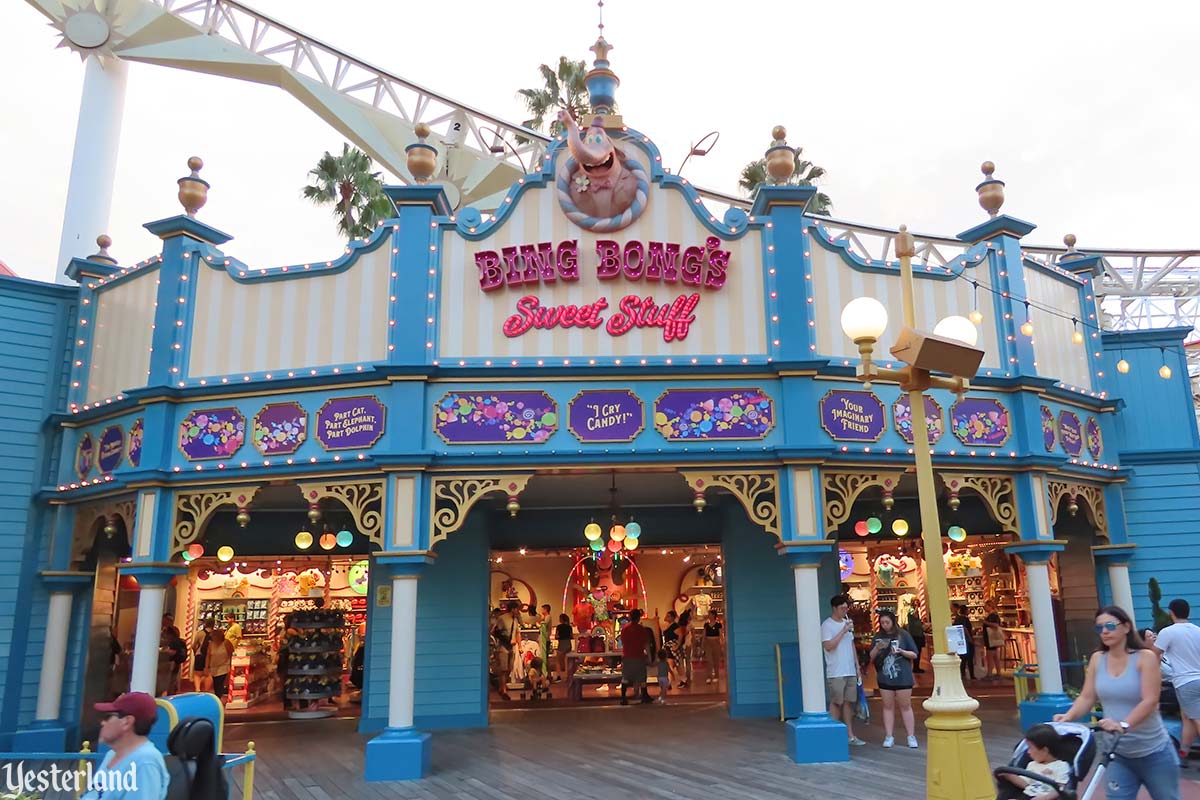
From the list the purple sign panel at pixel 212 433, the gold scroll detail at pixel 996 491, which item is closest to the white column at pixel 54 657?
the purple sign panel at pixel 212 433

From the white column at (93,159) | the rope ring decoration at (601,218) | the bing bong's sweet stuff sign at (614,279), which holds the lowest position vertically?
the bing bong's sweet stuff sign at (614,279)

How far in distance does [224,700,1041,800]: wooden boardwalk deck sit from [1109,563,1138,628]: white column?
2249mm

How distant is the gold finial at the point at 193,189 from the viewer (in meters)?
10.8

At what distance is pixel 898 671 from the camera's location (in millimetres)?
9633

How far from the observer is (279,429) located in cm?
993

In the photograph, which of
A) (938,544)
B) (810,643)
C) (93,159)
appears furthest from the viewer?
(93,159)

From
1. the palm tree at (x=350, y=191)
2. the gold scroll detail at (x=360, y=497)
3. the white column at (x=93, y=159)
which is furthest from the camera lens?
the palm tree at (x=350, y=191)

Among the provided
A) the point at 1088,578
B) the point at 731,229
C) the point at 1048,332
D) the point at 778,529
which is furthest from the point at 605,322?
the point at 1088,578

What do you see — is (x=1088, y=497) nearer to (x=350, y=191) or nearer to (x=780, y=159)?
(x=780, y=159)

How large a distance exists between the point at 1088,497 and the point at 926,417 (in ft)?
11.3

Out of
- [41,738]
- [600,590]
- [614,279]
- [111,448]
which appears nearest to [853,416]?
[614,279]

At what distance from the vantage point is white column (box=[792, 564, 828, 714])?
9.23m

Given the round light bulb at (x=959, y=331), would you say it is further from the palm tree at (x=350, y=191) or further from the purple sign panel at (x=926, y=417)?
the palm tree at (x=350, y=191)

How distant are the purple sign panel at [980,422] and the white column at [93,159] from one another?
1531 cm
